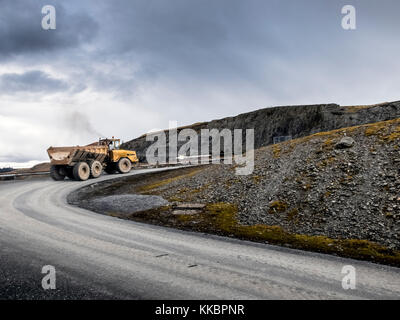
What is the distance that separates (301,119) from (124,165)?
126 ft

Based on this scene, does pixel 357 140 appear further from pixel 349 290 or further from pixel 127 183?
pixel 127 183

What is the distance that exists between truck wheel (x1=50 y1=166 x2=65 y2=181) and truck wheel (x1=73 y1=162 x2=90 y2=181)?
89.2 inches

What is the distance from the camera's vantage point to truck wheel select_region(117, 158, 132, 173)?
28742mm

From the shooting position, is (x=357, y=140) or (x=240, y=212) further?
(x=357, y=140)

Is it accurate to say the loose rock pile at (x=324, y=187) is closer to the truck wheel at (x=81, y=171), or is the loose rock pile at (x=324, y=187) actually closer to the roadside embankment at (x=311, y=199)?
the roadside embankment at (x=311, y=199)

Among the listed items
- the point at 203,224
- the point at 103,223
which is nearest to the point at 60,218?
the point at 103,223

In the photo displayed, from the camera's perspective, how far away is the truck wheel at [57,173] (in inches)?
976

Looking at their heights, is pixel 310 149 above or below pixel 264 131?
below

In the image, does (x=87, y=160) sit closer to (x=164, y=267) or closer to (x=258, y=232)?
(x=258, y=232)

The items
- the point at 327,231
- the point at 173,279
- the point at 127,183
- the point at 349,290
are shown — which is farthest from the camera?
the point at 127,183

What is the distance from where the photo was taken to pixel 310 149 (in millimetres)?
14969

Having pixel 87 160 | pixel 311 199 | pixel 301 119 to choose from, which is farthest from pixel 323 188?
pixel 301 119

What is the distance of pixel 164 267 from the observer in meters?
5.90

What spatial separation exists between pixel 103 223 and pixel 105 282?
5.70m
